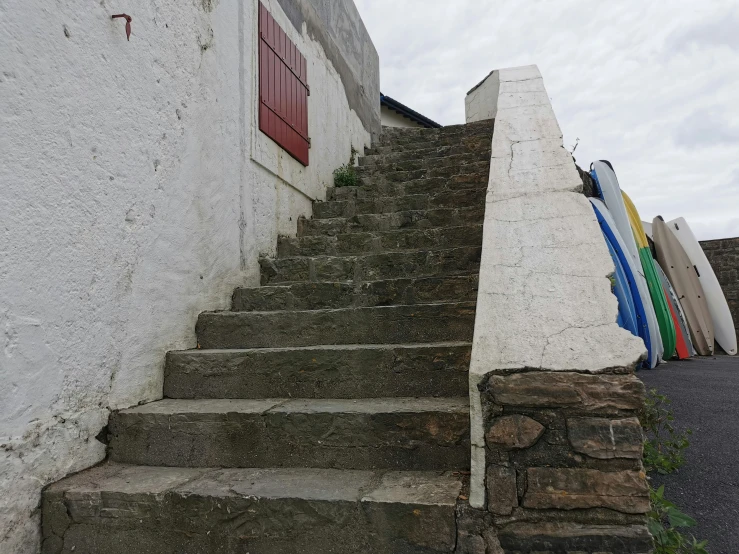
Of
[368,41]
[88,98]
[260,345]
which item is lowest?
[260,345]

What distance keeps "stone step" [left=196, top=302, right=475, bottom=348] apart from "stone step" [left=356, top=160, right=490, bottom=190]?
2.16 metres

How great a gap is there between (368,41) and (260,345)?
6.62m

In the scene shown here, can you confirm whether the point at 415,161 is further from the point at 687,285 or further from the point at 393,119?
the point at 393,119

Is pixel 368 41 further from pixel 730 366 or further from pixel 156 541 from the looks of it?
pixel 156 541

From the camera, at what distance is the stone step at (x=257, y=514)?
145 cm

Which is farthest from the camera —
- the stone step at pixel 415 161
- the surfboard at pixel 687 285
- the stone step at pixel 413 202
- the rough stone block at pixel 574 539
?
the surfboard at pixel 687 285

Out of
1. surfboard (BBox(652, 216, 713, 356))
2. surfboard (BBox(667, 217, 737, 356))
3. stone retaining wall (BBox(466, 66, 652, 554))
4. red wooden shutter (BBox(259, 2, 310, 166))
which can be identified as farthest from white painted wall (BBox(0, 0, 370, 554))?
surfboard (BBox(667, 217, 737, 356))

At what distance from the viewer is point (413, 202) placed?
4047mm

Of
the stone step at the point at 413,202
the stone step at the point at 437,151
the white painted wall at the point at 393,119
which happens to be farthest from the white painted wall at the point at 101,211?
the white painted wall at the point at 393,119

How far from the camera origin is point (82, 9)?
1945 millimetres

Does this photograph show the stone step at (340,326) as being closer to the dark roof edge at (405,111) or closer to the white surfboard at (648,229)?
the white surfboard at (648,229)

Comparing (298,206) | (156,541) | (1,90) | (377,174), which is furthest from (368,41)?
(156,541)

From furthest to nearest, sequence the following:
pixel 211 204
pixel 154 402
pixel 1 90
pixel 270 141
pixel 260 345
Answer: pixel 270 141, pixel 211 204, pixel 260 345, pixel 154 402, pixel 1 90

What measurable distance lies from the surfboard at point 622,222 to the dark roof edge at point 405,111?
24.6 ft
